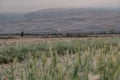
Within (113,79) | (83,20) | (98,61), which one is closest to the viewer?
(113,79)

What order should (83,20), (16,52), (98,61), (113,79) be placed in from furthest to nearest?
(83,20) < (16,52) < (98,61) < (113,79)

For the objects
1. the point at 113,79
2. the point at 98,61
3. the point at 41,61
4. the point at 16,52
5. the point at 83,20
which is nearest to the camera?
the point at 113,79

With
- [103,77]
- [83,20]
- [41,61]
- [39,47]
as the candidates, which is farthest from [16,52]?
[83,20]

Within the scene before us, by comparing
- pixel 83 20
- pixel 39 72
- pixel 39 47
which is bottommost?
pixel 83 20

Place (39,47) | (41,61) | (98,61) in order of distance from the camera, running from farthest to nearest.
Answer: (39,47)
(41,61)
(98,61)

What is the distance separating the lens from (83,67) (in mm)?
5930

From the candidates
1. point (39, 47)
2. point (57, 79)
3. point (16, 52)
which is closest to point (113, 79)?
point (57, 79)

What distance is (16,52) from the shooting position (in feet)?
61.4

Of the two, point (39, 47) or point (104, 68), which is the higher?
point (104, 68)

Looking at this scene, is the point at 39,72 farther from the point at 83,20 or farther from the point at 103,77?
the point at 83,20

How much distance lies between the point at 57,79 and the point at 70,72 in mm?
551

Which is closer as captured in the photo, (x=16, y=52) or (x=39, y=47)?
(x=16, y=52)

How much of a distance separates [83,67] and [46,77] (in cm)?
52

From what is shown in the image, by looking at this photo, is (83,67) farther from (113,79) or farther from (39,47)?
(39,47)
